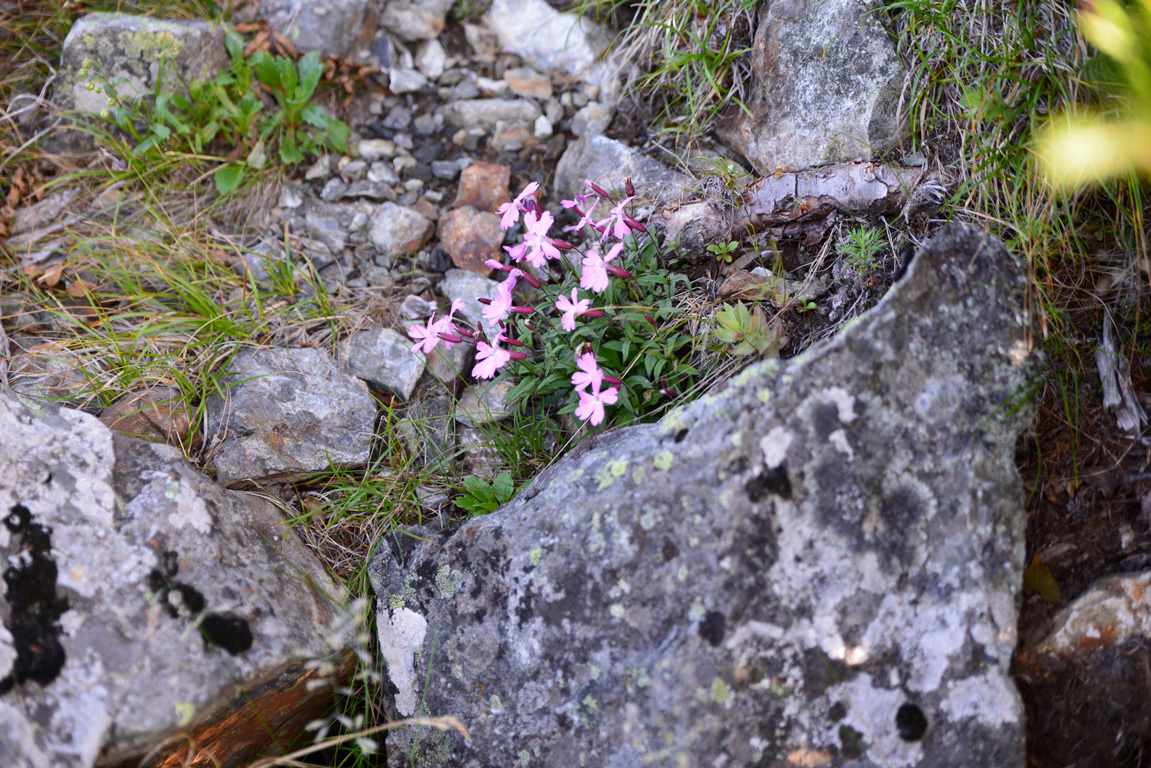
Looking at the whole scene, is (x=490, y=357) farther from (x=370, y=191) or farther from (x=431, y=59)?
(x=431, y=59)

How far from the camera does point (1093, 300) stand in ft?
7.80

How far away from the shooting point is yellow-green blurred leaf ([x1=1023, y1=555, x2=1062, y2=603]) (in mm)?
2176

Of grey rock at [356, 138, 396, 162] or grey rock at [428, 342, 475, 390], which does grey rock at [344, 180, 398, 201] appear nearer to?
grey rock at [356, 138, 396, 162]

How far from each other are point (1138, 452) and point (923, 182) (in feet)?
3.93

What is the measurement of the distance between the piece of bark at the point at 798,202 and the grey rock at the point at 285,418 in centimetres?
161

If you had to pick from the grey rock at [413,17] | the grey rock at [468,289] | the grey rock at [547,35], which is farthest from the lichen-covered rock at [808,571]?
the grey rock at [413,17]

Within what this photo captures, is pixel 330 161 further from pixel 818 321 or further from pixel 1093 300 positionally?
pixel 1093 300

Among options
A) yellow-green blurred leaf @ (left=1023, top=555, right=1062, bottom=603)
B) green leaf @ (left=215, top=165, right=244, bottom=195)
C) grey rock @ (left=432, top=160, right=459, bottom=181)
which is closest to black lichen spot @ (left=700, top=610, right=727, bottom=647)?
yellow-green blurred leaf @ (left=1023, top=555, right=1062, bottom=603)

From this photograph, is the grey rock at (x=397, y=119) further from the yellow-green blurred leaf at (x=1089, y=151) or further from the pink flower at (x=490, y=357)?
the yellow-green blurred leaf at (x=1089, y=151)

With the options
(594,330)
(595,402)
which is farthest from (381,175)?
(595,402)

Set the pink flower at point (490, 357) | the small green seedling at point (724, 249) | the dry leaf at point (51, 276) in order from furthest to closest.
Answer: the dry leaf at point (51, 276), the small green seedling at point (724, 249), the pink flower at point (490, 357)

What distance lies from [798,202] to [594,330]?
100 cm

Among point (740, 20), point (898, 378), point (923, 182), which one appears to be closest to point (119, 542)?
point (898, 378)

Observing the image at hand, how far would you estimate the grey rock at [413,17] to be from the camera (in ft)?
13.8
